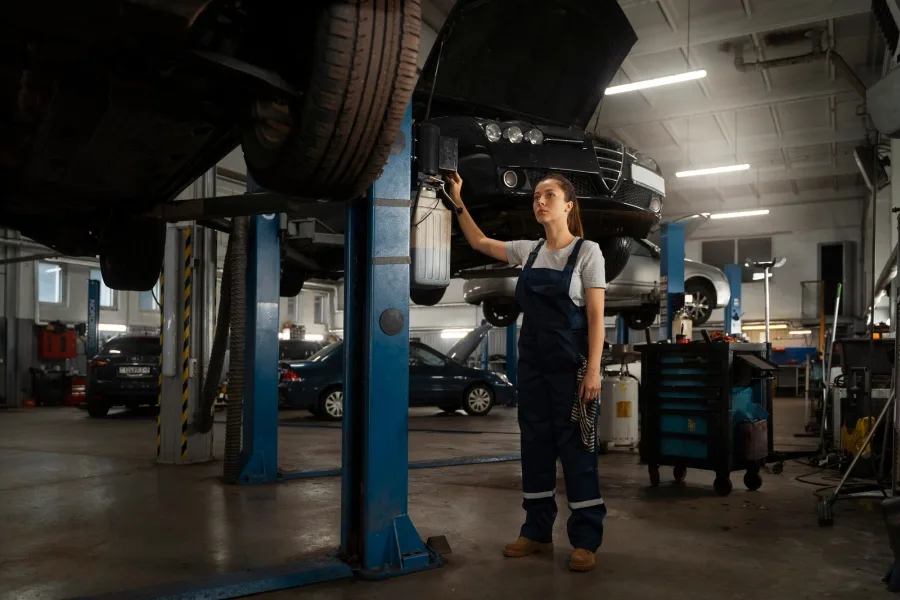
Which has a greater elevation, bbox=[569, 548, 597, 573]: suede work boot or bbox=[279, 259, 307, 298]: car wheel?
bbox=[279, 259, 307, 298]: car wheel

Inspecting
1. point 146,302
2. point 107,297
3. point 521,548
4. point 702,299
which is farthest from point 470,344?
point 521,548

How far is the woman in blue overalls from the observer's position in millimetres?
2340

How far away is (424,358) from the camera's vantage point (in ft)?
31.6

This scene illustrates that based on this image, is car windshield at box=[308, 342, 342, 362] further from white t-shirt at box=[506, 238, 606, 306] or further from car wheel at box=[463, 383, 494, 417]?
white t-shirt at box=[506, 238, 606, 306]

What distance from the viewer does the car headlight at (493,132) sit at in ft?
11.9

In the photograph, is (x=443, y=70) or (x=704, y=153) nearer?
(x=443, y=70)

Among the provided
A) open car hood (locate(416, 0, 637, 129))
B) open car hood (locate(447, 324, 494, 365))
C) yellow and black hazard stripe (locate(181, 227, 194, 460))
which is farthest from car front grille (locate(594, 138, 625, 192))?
open car hood (locate(447, 324, 494, 365))

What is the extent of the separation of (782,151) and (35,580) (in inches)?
645

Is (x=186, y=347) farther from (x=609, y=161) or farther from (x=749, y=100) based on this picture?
(x=749, y=100)

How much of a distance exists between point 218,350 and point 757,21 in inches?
327

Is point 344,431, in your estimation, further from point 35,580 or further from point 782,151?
point 782,151

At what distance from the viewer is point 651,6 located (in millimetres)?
9242

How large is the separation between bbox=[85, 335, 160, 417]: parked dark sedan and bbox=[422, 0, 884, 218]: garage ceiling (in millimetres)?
5529

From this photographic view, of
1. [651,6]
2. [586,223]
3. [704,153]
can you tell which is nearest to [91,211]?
[586,223]
